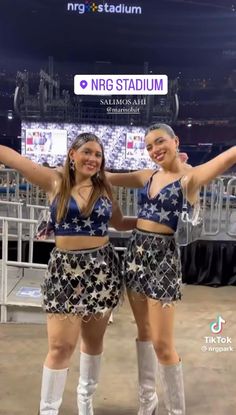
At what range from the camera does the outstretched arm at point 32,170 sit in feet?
6.10

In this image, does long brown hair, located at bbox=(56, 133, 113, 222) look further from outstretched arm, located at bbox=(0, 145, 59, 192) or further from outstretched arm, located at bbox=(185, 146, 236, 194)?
outstretched arm, located at bbox=(185, 146, 236, 194)

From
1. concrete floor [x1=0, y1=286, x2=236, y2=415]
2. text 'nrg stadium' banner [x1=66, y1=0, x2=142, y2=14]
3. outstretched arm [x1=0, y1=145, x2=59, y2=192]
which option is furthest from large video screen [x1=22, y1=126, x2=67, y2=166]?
A: outstretched arm [x1=0, y1=145, x2=59, y2=192]

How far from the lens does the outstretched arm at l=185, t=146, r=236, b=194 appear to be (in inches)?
72.1

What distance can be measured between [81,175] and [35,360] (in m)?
1.46

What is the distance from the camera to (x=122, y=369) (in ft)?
9.02

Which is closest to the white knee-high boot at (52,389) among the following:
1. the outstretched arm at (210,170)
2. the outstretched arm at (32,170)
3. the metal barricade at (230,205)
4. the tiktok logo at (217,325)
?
the outstretched arm at (32,170)

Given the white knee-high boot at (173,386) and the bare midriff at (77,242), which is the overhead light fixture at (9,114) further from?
the white knee-high boot at (173,386)

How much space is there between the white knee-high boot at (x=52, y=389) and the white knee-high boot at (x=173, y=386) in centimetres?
41

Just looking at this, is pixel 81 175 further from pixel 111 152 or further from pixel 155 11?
pixel 155 11

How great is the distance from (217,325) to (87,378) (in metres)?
1.75

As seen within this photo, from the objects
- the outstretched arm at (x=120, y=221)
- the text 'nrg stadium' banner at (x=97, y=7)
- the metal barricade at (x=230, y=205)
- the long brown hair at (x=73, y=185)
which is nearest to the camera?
the long brown hair at (x=73, y=185)

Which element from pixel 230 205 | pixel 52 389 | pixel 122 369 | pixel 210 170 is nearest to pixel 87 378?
pixel 52 389

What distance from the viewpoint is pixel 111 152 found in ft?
25.7

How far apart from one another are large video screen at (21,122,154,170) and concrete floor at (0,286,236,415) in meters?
4.34
